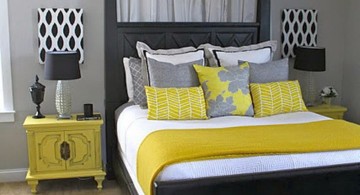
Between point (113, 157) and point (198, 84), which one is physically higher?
point (198, 84)

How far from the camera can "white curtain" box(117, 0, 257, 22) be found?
403 centimetres

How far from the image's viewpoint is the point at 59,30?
3877 millimetres

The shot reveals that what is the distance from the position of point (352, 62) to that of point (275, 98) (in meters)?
1.49

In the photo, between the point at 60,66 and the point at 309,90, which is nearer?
the point at 60,66

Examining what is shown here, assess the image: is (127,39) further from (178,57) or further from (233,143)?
(233,143)

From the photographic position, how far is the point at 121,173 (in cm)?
359

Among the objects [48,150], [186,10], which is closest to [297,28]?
[186,10]

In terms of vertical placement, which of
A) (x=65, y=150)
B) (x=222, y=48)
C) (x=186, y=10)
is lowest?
(x=65, y=150)

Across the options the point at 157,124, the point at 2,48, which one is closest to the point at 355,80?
the point at 157,124

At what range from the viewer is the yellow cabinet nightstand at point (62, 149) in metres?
3.63

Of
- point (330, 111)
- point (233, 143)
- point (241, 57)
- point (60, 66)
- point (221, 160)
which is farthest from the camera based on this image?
point (330, 111)

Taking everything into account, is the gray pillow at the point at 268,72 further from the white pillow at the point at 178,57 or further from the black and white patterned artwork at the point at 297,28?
the black and white patterned artwork at the point at 297,28

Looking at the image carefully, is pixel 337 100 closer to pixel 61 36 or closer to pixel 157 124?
pixel 157 124

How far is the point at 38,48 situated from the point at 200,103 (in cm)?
153
